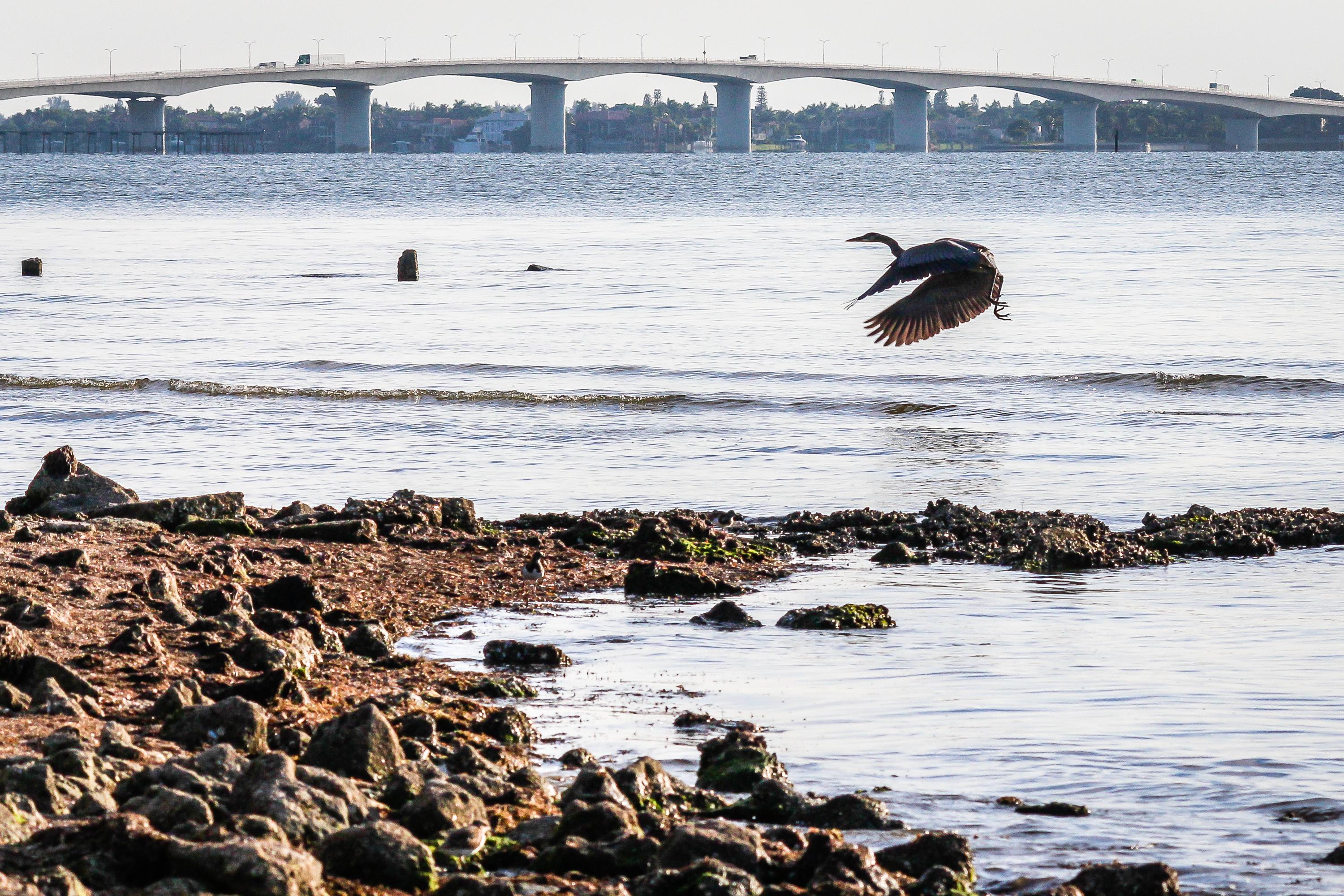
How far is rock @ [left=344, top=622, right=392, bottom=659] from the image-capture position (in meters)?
6.64

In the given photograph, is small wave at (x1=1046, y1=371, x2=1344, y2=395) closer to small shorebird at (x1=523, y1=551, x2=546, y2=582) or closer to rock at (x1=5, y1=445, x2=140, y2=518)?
small shorebird at (x1=523, y1=551, x2=546, y2=582)

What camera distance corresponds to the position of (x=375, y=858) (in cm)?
408

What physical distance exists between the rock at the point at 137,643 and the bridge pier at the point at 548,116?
366 ft

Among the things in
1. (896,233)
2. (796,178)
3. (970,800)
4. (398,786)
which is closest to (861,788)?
(970,800)

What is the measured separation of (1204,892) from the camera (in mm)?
4387

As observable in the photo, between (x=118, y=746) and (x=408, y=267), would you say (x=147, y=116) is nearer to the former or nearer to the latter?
(x=408, y=267)

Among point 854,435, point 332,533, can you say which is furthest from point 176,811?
point 854,435

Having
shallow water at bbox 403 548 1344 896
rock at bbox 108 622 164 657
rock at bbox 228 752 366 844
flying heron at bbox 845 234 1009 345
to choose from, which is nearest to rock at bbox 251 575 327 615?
shallow water at bbox 403 548 1344 896

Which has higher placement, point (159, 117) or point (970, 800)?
point (159, 117)

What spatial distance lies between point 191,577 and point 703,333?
52.0 ft

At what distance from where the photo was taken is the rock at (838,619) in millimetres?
7344

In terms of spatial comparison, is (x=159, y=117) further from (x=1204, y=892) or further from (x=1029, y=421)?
(x=1204, y=892)

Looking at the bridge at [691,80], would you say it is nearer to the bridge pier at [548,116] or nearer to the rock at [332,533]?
the bridge pier at [548,116]

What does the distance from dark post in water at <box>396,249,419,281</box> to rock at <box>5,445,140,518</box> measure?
22965 mm
